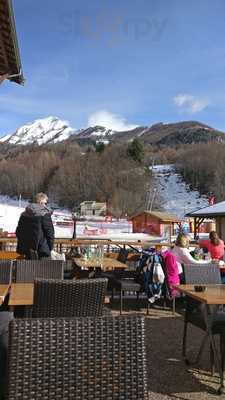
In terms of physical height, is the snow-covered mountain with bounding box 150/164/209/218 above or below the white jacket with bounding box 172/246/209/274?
above

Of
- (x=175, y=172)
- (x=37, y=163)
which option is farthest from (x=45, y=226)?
(x=37, y=163)

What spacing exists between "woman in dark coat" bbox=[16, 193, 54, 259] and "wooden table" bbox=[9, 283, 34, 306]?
79.4 inches

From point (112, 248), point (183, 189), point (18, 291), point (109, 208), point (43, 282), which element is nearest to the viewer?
point (43, 282)

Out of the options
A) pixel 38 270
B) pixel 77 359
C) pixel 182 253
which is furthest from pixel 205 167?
pixel 77 359

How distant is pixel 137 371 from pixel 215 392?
5.99ft

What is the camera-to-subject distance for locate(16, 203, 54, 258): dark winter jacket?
610cm

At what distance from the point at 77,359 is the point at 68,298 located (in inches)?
49.6

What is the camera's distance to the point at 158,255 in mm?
6500

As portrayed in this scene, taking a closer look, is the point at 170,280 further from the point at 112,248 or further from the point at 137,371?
the point at 112,248

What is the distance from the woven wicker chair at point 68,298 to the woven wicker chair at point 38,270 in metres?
1.41

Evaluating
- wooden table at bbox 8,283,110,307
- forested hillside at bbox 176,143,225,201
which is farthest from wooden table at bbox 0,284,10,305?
forested hillside at bbox 176,143,225,201

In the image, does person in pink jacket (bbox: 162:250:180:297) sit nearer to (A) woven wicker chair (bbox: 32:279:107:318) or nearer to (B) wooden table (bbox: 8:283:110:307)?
(B) wooden table (bbox: 8:283:110:307)

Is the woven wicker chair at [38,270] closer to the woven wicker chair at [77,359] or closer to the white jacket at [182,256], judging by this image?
the white jacket at [182,256]

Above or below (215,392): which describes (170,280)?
above
